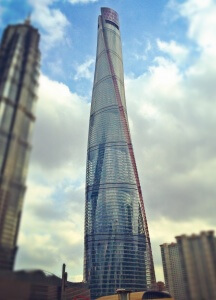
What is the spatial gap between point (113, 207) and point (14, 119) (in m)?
90.9

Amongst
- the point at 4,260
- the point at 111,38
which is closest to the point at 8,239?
the point at 4,260

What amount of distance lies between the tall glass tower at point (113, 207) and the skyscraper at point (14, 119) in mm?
86600

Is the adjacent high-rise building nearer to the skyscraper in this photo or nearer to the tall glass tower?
the skyscraper

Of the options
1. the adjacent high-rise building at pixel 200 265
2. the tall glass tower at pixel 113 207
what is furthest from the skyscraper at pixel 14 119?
the tall glass tower at pixel 113 207

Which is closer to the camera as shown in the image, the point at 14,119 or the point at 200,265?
the point at 200,265

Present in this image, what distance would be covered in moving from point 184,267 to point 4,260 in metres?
14.8

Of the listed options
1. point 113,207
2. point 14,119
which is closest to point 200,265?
point 14,119

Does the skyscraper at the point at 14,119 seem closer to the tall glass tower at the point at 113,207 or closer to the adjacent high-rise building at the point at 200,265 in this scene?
the adjacent high-rise building at the point at 200,265

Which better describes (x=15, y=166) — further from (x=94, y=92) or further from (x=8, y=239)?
(x=94, y=92)

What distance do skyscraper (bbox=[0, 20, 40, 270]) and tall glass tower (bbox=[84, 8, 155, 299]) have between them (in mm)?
86600

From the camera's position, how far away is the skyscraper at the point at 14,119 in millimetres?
26406

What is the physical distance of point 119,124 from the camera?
4779 inches

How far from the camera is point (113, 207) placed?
11638 centimetres

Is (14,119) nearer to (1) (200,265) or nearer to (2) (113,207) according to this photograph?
(1) (200,265)
